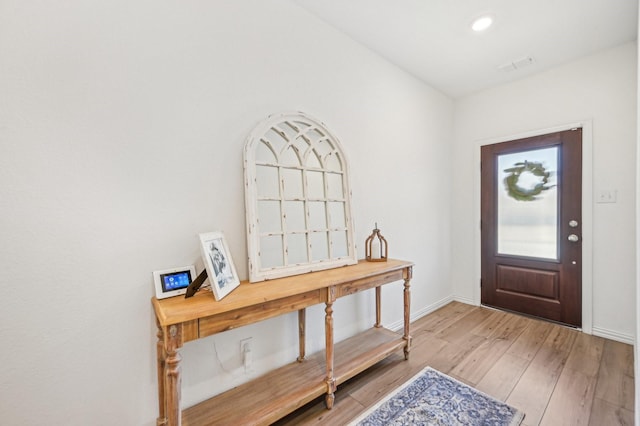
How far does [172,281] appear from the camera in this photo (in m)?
1.36

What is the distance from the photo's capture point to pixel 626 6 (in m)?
1.90

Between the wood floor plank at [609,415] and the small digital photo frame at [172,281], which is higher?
the small digital photo frame at [172,281]

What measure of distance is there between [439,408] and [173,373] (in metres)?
1.51

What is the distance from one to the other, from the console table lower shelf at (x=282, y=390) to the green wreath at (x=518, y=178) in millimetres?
2156

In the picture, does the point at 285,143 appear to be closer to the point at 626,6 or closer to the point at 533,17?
the point at 533,17

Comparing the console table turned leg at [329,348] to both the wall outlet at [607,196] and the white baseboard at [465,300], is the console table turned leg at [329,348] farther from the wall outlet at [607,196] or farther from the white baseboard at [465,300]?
the wall outlet at [607,196]

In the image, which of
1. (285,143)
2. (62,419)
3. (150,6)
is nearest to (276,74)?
(285,143)

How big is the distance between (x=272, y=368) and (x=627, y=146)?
137 inches

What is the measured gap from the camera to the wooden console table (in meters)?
1.09

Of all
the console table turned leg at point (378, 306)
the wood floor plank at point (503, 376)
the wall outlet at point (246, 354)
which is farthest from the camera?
the console table turned leg at point (378, 306)

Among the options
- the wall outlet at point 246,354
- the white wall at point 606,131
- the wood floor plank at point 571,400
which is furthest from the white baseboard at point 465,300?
the wall outlet at point 246,354

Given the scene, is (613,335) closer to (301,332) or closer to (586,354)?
(586,354)

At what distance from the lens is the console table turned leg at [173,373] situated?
1055mm

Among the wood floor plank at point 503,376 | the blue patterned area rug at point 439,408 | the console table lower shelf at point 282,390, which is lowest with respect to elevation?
the wood floor plank at point 503,376
